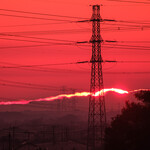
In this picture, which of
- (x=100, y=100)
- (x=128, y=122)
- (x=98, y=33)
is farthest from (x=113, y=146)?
(x=98, y=33)

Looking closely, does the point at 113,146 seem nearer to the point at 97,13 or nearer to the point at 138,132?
the point at 138,132

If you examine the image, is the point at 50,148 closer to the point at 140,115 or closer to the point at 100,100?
the point at 100,100

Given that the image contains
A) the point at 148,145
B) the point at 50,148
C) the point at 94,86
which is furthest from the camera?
the point at 50,148

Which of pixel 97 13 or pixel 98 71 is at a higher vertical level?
pixel 97 13

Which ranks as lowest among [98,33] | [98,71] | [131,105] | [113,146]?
[113,146]

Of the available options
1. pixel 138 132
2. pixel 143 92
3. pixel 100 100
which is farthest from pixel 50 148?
pixel 138 132

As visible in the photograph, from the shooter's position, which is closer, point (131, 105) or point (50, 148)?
point (131, 105)

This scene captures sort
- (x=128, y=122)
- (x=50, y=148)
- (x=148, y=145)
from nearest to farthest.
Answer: (x=148, y=145)
(x=128, y=122)
(x=50, y=148)
